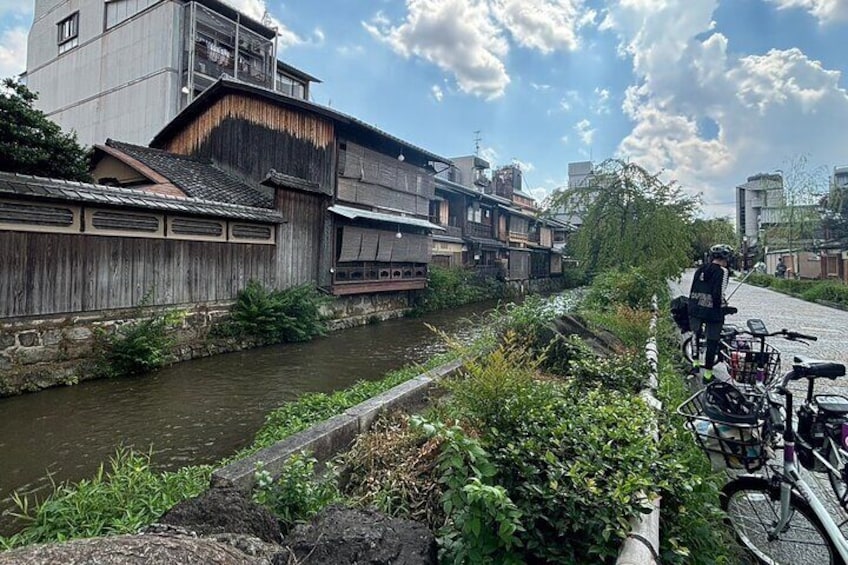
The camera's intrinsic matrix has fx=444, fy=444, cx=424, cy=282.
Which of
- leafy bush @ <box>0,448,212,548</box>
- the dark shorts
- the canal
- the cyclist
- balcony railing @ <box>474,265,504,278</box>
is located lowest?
the canal

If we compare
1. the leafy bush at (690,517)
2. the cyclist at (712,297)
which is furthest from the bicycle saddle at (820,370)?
the cyclist at (712,297)

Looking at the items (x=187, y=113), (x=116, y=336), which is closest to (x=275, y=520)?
(x=116, y=336)

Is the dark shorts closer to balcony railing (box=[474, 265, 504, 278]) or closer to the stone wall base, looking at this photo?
the stone wall base

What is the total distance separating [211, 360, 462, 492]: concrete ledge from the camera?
297cm

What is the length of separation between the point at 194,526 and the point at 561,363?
4819mm

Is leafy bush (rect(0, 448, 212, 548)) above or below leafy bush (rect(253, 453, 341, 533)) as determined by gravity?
below

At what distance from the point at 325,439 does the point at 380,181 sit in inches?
548

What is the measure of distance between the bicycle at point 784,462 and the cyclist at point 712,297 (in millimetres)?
3338

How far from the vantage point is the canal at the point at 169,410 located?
16.0 feet

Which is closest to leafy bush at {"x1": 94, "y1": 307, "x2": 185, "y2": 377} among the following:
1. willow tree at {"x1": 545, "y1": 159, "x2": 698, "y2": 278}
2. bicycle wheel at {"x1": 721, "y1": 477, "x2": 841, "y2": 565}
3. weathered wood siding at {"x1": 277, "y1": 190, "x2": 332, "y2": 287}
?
weathered wood siding at {"x1": 277, "y1": 190, "x2": 332, "y2": 287}

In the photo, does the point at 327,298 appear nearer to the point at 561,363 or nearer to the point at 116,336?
the point at 116,336

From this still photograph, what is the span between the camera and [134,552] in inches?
57.4

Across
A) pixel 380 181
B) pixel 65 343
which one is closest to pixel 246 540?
pixel 65 343

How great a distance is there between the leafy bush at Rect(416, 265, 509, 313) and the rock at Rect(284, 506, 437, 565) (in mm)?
15857
